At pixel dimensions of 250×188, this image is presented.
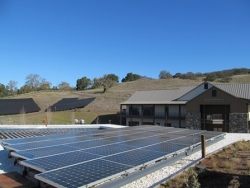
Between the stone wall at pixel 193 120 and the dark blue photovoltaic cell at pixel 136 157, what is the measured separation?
26499mm

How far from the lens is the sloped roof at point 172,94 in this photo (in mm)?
34444

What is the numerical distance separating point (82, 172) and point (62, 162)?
1.36m

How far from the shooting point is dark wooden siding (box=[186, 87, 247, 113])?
31719mm

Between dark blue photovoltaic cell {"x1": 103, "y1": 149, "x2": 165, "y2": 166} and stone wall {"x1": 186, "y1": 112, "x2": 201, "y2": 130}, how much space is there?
26499 mm

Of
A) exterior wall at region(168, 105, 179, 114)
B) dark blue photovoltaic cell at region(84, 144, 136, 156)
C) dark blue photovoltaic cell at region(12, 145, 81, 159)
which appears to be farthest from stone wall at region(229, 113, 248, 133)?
dark blue photovoltaic cell at region(12, 145, 81, 159)

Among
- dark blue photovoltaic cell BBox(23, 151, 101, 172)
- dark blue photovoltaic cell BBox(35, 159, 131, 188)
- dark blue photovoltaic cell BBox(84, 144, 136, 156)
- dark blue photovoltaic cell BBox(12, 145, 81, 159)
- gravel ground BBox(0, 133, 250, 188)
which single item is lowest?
gravel ground BBox(0, 133, 250, 188)

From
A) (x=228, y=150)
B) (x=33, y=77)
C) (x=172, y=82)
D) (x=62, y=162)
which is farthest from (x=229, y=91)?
(x=33, y=77)

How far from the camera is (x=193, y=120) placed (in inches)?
1391

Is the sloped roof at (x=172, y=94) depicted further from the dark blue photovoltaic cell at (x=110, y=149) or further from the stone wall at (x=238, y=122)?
the dark blue photovoltaic cell at (x=110, y=149)

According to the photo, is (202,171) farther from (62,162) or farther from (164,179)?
(62,162)

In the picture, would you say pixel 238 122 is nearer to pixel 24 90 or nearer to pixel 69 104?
pixel 69 104

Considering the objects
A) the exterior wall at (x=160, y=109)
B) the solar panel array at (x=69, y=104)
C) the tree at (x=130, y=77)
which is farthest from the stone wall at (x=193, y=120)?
the tree at (x=130, y=77)

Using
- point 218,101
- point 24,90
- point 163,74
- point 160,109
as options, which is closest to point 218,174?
point 218,101

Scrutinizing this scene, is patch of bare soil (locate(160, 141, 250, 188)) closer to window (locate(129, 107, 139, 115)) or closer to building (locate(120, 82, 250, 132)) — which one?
building (locate(120, 82, 250, 132))
